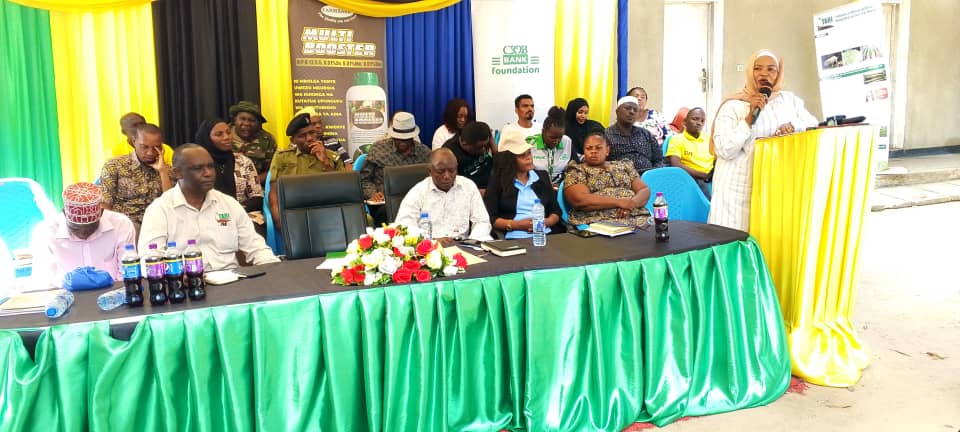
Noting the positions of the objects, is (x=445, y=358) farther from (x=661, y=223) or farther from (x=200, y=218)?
(x=200, y=218)

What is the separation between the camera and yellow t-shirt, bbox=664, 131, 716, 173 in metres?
6.19

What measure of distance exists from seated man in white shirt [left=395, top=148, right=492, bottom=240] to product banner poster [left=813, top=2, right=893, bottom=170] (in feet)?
20.4

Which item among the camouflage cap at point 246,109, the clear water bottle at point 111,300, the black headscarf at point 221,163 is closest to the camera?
the clear water bottle at point 111,300

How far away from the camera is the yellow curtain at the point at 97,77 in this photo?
513 centimetres

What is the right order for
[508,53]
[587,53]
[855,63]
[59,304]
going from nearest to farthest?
[59,304] → [508,53] → [587,53] → [855,63]

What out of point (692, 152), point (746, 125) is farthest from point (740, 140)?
point (692, 152)

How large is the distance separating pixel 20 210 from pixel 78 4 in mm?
1655

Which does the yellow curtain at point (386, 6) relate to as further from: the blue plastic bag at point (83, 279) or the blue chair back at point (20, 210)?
the blue plastic bag at point (83, 279)

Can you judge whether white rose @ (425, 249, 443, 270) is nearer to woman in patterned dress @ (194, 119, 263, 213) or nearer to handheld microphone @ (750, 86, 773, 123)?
handheld microphone @ (750, 86, 773, 123)

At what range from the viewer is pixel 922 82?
10.9 metres

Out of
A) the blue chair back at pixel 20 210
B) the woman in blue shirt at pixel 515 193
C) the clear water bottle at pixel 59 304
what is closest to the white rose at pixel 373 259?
the clear water bottle at pixel 59 304

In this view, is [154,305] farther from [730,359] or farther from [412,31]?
[412,31]

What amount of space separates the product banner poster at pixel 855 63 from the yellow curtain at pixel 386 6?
5.19m

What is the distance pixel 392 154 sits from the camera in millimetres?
5215
